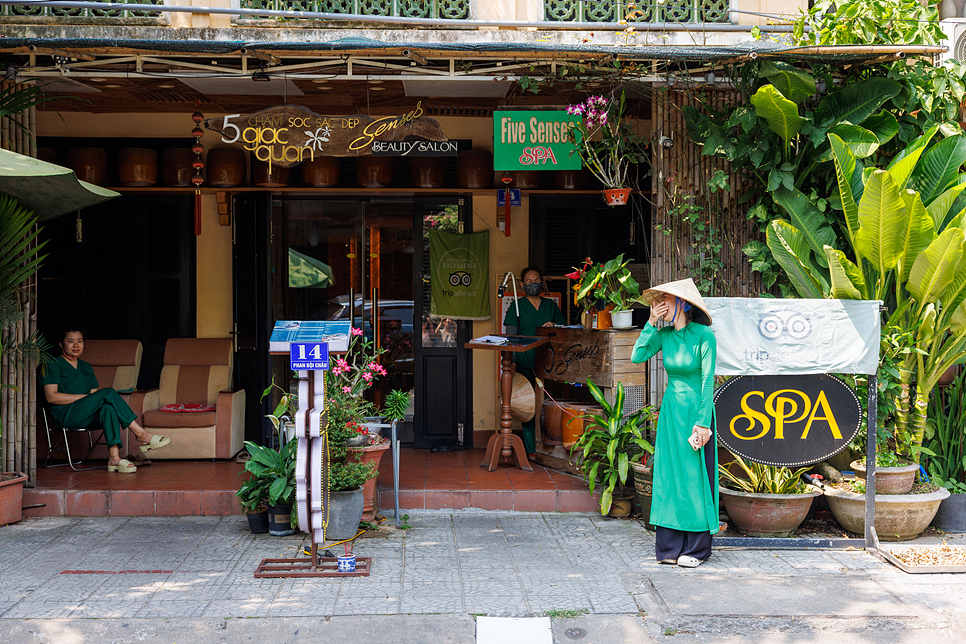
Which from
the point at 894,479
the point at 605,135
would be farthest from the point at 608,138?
the point at 894,479

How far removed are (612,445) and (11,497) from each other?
4.64 metres

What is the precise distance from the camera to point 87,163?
7.91m

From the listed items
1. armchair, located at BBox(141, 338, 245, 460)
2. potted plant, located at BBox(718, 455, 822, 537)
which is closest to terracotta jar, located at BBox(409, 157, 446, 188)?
armchair, located at BBox(141, 338, 245, 460)

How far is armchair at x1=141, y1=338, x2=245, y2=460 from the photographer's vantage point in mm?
7527

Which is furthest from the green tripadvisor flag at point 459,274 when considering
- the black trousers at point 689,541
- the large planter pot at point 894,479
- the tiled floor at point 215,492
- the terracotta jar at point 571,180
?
the large planter pot at point 894,479

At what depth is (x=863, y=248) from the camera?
564cm

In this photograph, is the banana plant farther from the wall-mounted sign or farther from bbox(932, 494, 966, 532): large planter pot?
the wall-mounted sign

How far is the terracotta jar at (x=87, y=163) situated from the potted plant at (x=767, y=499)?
6657 mm

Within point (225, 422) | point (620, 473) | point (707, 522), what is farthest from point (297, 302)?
point (707, 522)

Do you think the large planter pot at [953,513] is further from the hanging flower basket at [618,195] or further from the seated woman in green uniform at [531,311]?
the seated woman in green uniform at [531,311]

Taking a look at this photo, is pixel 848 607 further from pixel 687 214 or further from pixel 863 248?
pixel 687 214

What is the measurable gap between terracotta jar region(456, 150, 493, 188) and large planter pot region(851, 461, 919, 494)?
4597 mm

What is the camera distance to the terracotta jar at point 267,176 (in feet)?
26.4

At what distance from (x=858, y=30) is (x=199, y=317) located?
22.4 feet
